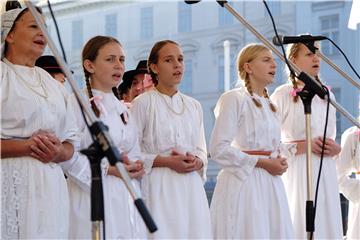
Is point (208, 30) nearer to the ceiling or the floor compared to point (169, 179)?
nearer to the ceiling

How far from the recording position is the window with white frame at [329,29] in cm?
1162

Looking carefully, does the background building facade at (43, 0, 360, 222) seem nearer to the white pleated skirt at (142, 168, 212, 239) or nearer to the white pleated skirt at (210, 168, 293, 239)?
the white pleated skirt at (210, 168, 293, 239)

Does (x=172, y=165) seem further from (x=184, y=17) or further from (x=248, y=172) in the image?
(x=184, y=17)

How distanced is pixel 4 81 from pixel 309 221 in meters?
1.41

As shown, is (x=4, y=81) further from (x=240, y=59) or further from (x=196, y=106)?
(x=240, y=59)

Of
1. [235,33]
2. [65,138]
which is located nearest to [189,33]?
[235,33]

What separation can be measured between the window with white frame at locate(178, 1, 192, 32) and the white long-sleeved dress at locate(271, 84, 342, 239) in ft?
27.8

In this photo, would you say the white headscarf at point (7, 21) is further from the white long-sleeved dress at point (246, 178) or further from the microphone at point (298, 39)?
the white long-sleeved dress at point (246, 178)

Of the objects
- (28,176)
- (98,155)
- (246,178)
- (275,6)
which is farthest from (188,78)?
(98,155)

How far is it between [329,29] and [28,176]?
A: 950cm

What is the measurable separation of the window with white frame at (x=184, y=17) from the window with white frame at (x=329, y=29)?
90.5 inches

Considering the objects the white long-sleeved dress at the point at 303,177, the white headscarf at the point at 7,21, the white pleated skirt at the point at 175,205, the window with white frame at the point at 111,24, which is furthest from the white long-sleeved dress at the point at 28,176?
the window with white frame at the point at 111,24

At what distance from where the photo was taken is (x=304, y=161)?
4.42 m

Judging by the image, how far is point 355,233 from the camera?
5043 millimetres
